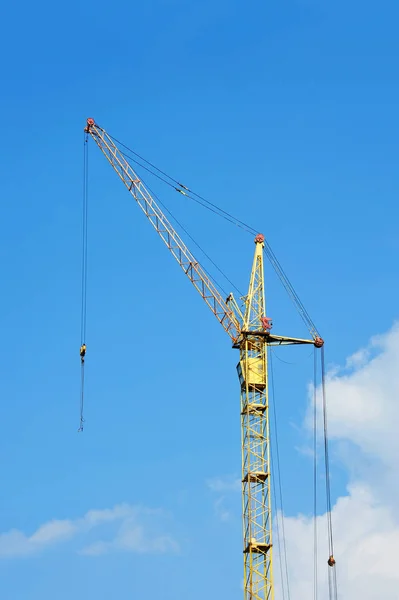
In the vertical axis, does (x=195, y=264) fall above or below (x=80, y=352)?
above

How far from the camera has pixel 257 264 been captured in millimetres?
133500

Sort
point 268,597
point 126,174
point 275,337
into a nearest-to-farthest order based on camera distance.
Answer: point 268,597, point 275,337, point 126,174

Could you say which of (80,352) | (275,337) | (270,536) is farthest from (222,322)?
(270,536)

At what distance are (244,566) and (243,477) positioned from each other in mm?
9202

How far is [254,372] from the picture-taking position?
12544 centimetres

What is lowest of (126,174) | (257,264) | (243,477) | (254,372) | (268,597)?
(268,597)

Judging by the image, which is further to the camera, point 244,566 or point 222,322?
point 222,322

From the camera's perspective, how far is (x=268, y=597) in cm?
11869

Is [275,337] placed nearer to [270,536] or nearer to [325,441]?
[325,441]

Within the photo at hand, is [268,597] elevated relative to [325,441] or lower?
lower

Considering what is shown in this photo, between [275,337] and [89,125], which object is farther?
[89,125]

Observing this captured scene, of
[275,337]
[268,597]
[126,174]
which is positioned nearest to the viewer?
[268,597]

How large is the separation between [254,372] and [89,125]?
39.6m

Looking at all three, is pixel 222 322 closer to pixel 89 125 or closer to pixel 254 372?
pixel 254 372
